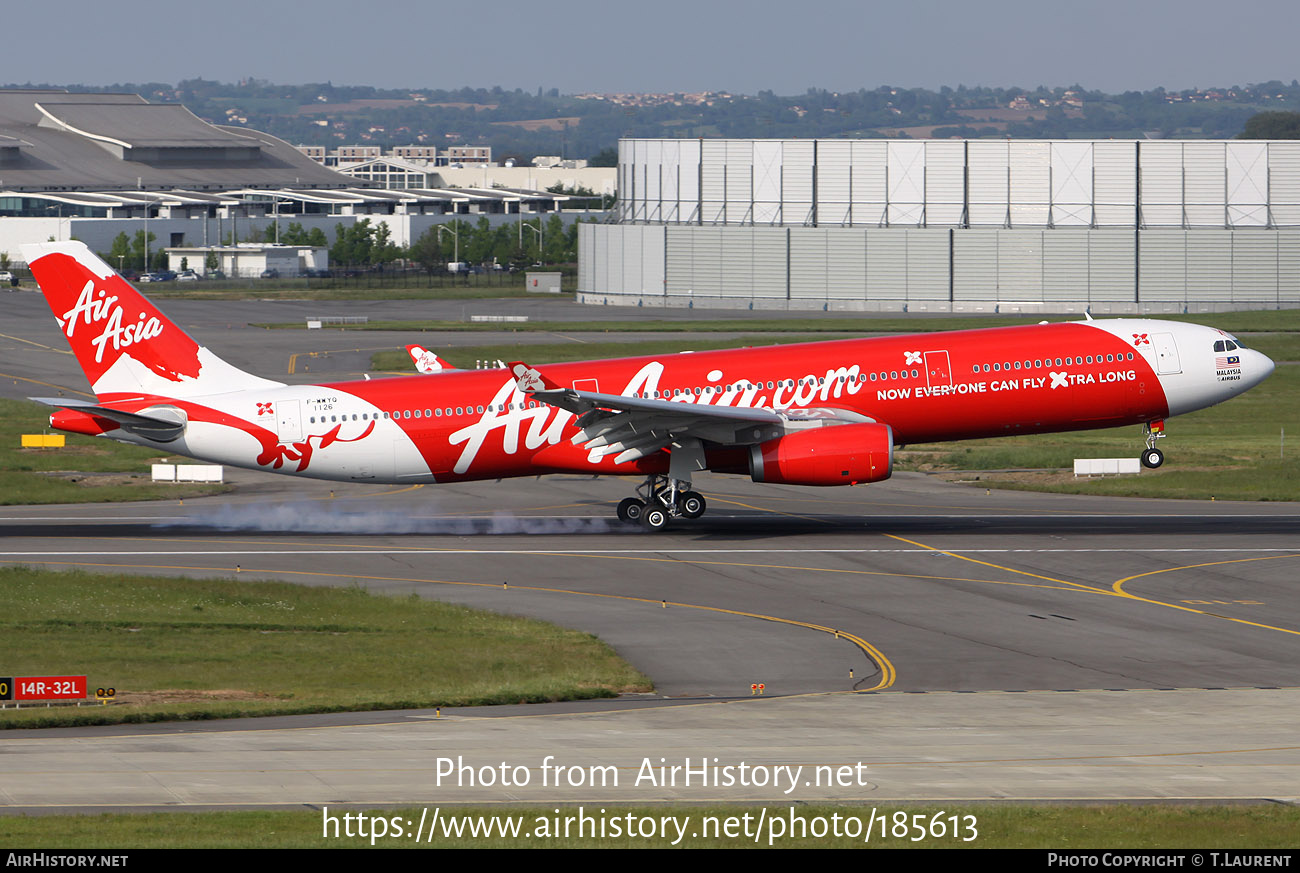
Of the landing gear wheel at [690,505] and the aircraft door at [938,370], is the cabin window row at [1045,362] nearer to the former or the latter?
the aircraft door at [938,370]

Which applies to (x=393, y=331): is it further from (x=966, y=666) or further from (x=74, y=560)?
(x=966, y=666)

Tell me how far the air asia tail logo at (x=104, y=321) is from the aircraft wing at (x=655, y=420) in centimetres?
1275

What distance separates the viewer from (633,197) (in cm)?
18000

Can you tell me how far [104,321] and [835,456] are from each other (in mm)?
23062

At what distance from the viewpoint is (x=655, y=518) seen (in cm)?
5012

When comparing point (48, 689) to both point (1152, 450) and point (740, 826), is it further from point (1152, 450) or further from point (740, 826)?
point (1152, 450)

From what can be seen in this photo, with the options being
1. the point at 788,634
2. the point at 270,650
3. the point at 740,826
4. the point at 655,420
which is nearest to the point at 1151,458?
the point at 655,420

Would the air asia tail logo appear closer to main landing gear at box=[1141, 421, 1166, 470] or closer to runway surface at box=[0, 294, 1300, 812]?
runway surface at box=[0, 294, 1300, 812]

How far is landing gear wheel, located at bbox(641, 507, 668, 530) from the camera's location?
164 ft

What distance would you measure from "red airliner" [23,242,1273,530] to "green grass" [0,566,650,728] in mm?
8985

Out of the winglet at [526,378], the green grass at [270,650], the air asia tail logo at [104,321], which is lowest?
the green grass at [270,650]

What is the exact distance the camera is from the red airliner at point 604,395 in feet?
158

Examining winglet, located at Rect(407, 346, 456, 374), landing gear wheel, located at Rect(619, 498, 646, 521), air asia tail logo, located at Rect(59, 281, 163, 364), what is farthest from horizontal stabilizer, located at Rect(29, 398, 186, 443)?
landing gear wheel, located at Rect(619, 498, 646, 521)

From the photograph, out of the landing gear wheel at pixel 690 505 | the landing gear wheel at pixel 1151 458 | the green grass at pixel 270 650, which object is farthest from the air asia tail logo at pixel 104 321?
the landing gear wheel at pixel 1151 458
